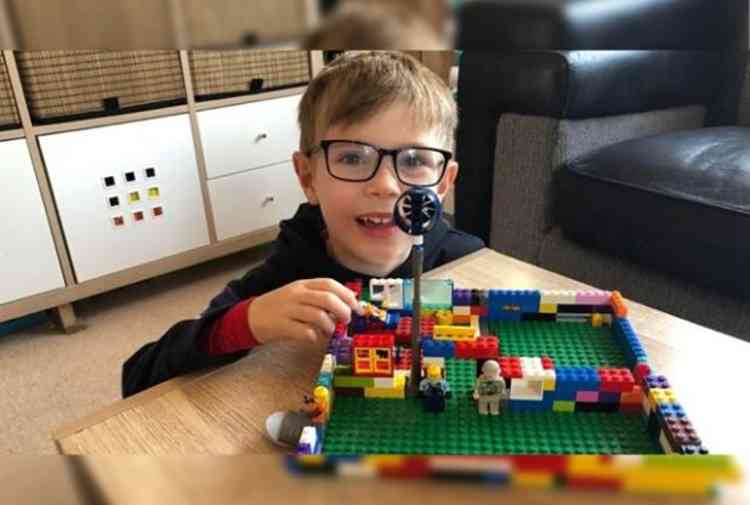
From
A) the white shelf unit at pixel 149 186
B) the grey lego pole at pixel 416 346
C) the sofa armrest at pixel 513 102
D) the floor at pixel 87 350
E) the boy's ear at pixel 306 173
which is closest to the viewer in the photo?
the grey lego pole at pixel 416 346

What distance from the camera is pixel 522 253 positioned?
141 cm

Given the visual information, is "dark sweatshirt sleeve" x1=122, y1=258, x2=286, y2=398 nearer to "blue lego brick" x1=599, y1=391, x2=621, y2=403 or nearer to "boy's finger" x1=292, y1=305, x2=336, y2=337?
"boy's finger" x1=292, y1=305, x2=336, y2=337

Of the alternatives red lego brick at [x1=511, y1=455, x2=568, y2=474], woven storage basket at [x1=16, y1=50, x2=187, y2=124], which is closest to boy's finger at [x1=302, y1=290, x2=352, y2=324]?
red lego brick at [x1=511, y1=455, x2=568, y2=474]

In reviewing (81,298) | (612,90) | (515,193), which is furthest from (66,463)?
(81,298)

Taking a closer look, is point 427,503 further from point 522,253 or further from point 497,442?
point 522,253

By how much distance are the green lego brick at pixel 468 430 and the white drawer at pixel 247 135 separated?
129cm

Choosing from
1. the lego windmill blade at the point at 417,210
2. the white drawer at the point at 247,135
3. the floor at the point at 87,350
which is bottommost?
the floor at the point at 87,350

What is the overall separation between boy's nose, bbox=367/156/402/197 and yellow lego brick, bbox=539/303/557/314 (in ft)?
0.76

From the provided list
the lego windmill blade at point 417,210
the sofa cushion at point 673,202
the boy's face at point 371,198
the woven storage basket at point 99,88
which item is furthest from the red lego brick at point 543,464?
the woven storage basket at point 99,88

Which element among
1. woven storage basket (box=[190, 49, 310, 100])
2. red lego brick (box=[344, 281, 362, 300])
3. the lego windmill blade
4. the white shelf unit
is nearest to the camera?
the lego windmill blade

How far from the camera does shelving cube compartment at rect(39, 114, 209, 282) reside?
60.6 inches

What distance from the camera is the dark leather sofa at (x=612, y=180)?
3.25ft

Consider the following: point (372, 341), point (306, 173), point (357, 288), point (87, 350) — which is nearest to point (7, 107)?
point (87, 350)

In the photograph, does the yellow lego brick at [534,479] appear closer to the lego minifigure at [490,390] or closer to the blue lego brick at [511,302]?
the lego minifigure at [490,390]
